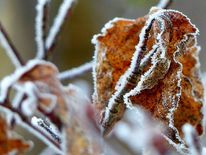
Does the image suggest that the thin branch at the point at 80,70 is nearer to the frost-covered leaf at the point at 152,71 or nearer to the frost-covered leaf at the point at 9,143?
the frost-covered leaf at the point at 152,71

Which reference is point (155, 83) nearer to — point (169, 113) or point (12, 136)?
point (169, 113)

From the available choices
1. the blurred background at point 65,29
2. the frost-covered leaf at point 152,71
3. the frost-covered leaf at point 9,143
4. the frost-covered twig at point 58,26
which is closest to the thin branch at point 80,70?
the frost-covered twig at point 58,26

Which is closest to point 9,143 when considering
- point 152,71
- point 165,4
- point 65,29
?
point 152,71

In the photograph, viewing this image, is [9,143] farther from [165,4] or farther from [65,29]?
[65,29]

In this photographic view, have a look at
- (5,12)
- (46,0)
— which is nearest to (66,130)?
(46,0)

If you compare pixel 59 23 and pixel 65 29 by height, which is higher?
pixel 59 23
